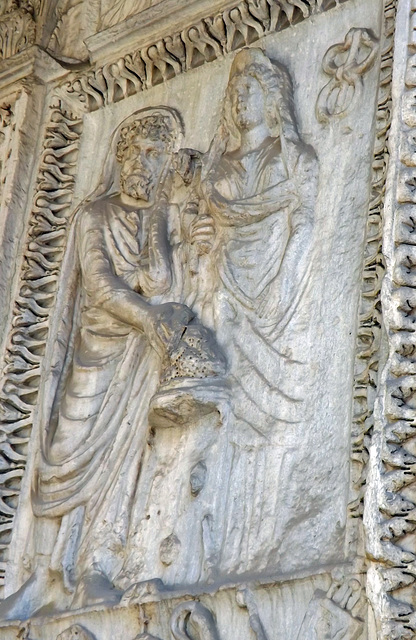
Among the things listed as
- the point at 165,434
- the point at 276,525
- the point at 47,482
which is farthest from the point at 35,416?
the point at 276,525

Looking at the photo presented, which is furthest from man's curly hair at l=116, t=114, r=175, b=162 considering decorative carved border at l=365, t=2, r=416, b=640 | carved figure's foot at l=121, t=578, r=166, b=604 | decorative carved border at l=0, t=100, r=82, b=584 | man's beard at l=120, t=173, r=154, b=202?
carved figure's foot at l=121, t=578, r=166, b=604

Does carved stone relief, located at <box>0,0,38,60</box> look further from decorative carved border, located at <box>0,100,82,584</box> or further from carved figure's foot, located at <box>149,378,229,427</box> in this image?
carved figure's foot, located at <box>149,378,229,427</box>

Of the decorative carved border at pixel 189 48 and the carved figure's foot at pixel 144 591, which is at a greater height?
the decorative carved border at pixel 189 48

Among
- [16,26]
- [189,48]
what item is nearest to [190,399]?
[189,48]

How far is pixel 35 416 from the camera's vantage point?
6.77m

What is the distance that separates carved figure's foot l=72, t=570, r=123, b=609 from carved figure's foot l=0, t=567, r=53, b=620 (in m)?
0.21

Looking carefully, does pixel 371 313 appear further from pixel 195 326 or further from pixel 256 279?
pixel 195 326

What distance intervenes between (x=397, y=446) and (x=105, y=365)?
67.9 inches

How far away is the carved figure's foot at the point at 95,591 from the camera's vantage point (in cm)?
592

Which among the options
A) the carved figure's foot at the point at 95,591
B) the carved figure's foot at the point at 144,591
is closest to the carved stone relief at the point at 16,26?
the carved figure's foot at the point at 95,591

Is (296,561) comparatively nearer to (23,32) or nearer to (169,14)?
(169,14)

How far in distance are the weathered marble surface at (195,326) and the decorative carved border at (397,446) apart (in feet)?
0.06

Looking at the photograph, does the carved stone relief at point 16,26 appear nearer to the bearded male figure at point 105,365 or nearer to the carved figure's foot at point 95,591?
the bearded male figure at point 105,365

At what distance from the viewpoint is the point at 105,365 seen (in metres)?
6.60
